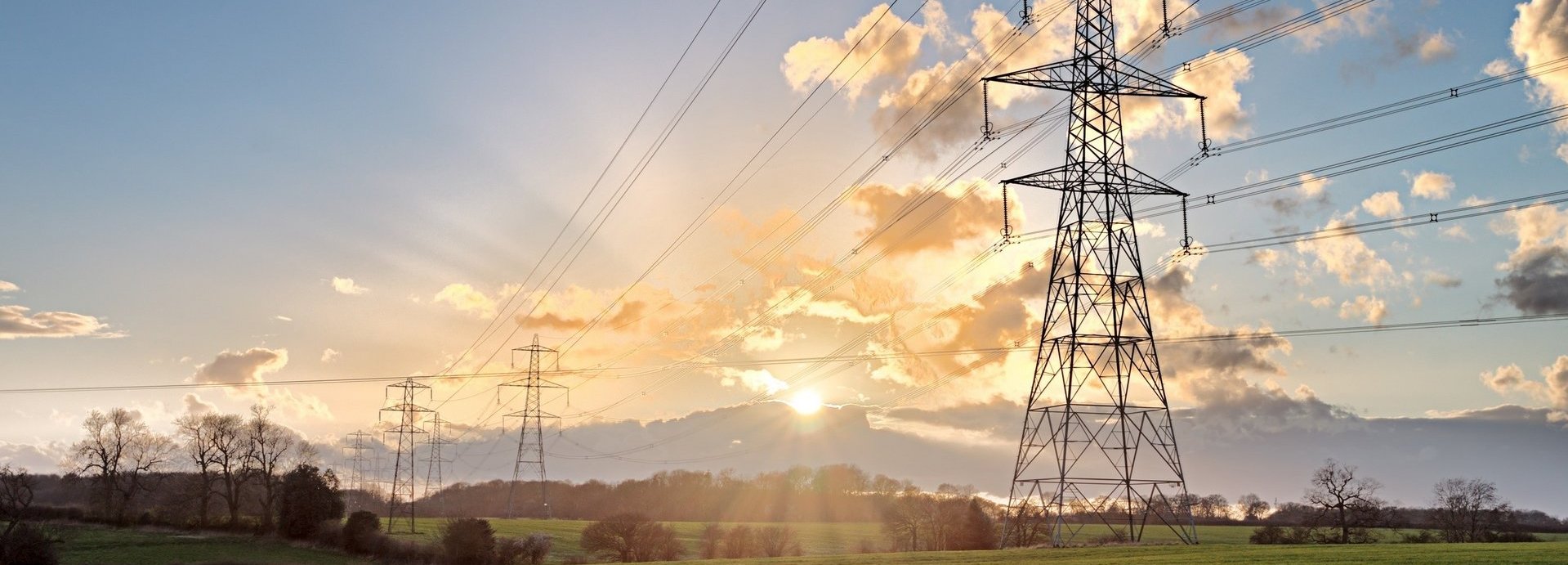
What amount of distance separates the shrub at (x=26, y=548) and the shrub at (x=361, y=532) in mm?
22978

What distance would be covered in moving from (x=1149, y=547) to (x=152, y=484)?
11403 cm

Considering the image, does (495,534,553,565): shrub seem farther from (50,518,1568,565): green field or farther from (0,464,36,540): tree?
(0,464,36,540): tree

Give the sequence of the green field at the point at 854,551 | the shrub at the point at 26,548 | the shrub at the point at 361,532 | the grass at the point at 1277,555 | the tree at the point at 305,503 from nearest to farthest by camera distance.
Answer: the grass at the point at 1277,555, the green field at the point at 854,551, the shrub at the point at 26,548, the shrub at the point at 361,532, the tree at the point at 305,503

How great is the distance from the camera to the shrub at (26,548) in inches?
2431

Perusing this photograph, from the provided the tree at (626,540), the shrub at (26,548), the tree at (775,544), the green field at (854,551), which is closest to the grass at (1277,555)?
the green field at (854,551)

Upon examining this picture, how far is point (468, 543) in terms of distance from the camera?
A: 70312 mm

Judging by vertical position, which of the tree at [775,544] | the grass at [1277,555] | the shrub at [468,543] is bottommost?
the tree at [775,544]

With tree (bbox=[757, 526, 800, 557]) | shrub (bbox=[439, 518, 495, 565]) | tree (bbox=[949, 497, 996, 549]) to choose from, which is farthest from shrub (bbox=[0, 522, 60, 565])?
tree (bbox=[949, 497, 996, 549])

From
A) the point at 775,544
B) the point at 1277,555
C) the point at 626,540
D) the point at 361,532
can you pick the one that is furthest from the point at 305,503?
the point at 1277,555

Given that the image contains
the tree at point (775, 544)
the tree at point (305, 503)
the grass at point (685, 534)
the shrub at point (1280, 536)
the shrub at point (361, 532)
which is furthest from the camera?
the tree at point (305, 503)

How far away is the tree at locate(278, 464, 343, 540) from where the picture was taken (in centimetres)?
9719

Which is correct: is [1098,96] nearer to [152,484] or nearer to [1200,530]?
[1200,530]

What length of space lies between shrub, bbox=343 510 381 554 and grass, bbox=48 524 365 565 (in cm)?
112

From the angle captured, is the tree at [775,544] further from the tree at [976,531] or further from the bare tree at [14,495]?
the bare tree at [14,495]
